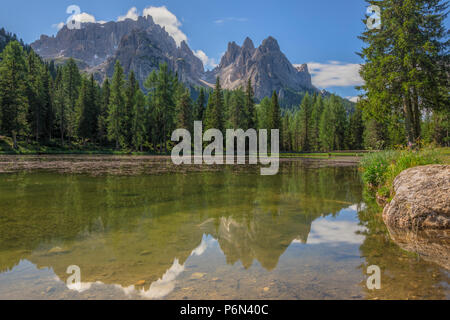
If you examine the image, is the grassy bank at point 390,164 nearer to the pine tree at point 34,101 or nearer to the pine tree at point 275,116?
the pine tree at point 275,116

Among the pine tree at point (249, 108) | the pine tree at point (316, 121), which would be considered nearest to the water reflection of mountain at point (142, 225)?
the pine tree at point (249, 108)

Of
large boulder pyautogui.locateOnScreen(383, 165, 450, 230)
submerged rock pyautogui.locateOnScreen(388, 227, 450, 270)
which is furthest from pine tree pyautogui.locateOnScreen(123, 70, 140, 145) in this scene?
submerged rock pyautogui.locateOnScreen(388, 227, 450, 270)

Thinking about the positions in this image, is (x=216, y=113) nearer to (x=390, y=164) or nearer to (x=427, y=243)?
(x=390, y=164)

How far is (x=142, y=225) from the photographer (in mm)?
6266

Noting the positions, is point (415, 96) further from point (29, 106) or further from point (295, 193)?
point (29, 106)

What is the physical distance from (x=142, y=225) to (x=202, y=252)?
214 cm

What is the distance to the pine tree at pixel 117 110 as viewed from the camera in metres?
51.3

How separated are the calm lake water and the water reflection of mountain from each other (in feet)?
0.09

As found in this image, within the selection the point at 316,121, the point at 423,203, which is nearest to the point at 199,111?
the point at 316,121

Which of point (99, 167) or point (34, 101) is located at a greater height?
point (34, 101)

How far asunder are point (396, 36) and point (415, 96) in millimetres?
4790

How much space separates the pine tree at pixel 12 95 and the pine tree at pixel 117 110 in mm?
13440

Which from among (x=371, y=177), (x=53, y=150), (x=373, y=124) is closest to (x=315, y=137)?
(x=373, y=124)

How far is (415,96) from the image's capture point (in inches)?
814
